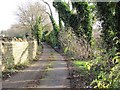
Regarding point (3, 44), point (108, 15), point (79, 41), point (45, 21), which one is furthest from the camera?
point (45, 21)

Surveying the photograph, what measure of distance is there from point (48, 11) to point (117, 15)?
3064 cm

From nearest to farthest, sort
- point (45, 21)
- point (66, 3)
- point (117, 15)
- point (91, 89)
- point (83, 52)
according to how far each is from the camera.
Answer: point (117, 15) → point (91, 89) → point (83, 52) → point (66, 3) → point (45, 21)

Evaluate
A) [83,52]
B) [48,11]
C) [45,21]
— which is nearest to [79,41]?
[83,52]

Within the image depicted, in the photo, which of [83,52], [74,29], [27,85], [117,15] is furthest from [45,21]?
[117,15]

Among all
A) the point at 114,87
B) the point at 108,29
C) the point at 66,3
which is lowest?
the point at 114,87

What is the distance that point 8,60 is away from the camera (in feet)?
41.9

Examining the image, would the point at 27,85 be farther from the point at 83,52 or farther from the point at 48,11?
the point at 48,11

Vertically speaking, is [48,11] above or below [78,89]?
above

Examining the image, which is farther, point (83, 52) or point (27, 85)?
point (83, 52)

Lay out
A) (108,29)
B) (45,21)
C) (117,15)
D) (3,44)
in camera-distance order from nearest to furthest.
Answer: (117,15) → (108,29) → (3,44) → (45,21)

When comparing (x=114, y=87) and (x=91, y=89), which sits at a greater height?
(x=114, y=87)

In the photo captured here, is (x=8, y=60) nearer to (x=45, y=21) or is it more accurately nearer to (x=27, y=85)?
(x=27, y=85)

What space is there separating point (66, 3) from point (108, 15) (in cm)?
1405

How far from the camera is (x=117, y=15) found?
605cm
